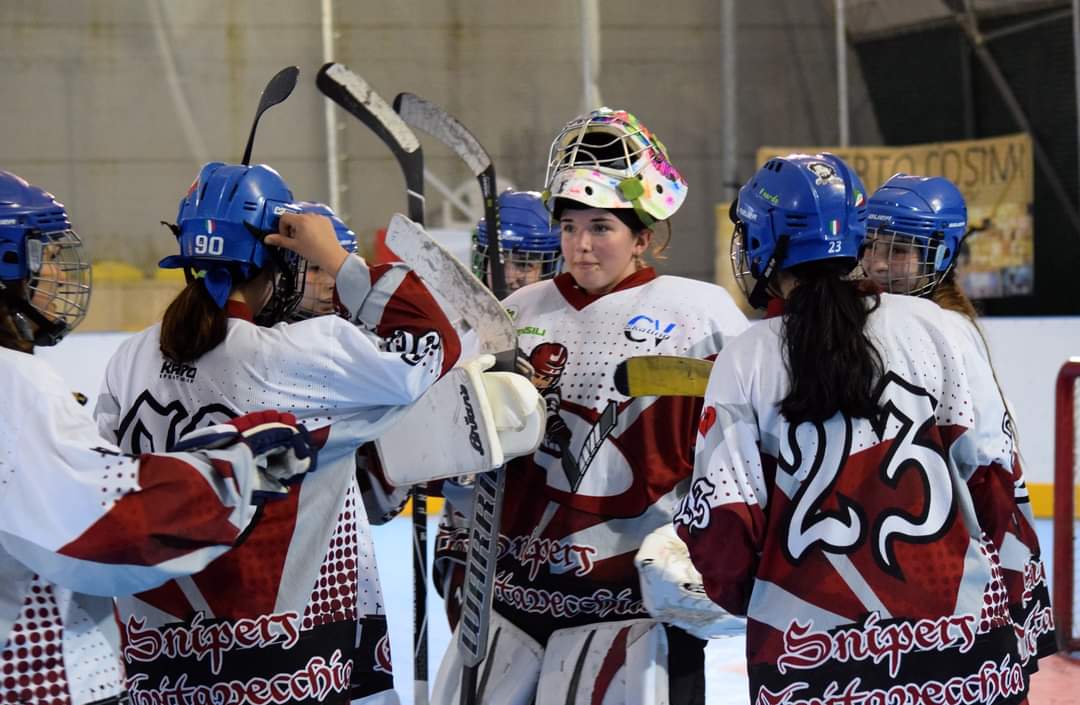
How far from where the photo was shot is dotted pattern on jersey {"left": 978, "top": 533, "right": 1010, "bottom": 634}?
167 cm

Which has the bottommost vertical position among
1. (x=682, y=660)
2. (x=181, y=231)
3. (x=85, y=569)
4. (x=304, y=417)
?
(x=682, y=660)

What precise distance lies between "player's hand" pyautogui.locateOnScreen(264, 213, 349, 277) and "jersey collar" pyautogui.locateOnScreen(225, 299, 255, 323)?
0.09 metres

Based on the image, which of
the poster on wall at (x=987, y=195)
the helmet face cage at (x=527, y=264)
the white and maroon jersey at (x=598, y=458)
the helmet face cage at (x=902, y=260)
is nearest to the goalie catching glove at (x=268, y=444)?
the white and maroon jersey at (x=598, y=458)

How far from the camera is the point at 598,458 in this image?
7.08ft

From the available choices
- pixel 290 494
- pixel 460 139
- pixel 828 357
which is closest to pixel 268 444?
pixel 290 494

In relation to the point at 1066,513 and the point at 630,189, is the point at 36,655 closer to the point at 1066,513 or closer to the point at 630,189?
the point at 630,189

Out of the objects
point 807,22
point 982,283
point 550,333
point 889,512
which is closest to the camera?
point 889,512

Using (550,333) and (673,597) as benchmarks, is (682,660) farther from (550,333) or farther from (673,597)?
(550,333)

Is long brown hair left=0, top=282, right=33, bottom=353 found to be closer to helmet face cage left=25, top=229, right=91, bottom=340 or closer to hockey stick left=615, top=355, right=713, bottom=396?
helmet face cage left=25, top=229, right=91, bottom=340

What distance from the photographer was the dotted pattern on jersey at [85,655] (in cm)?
149

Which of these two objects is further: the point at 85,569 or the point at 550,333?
the point at 550,333

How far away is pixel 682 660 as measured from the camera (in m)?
2.11

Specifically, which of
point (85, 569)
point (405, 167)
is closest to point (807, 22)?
point (405, 167)

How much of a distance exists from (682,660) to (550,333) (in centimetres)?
56
